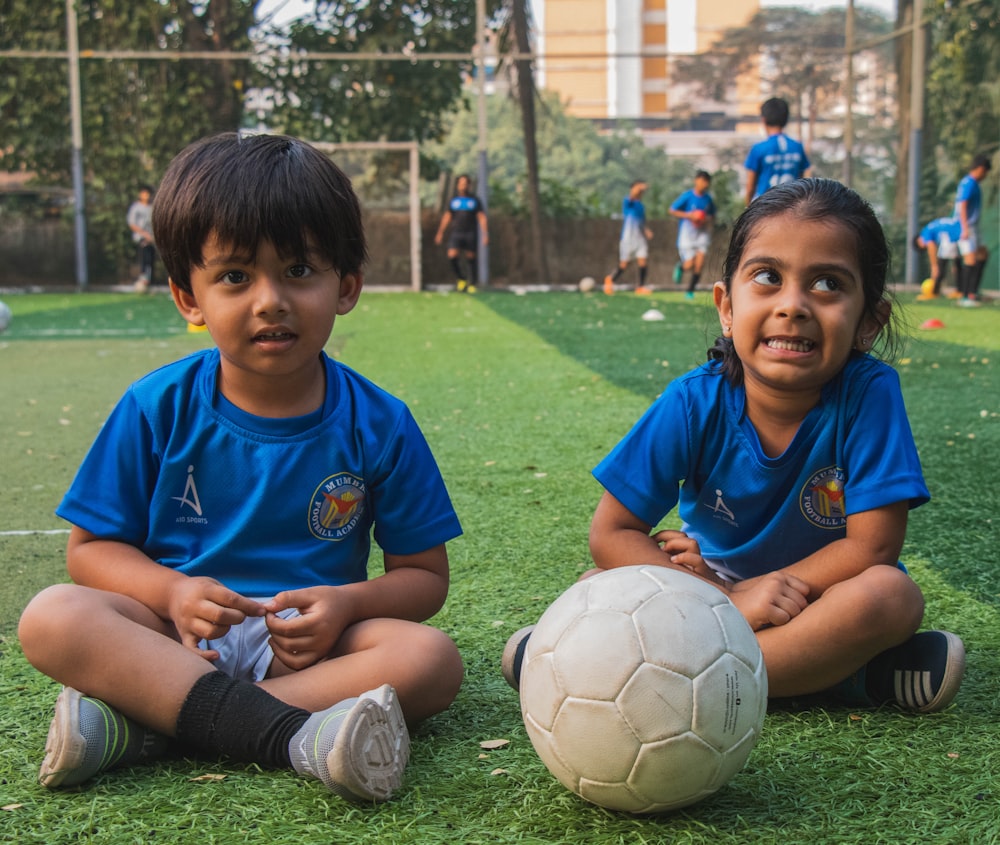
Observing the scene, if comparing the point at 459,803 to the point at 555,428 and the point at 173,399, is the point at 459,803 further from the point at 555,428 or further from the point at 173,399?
the point at 555,428

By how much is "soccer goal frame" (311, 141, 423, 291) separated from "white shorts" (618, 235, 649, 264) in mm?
2997

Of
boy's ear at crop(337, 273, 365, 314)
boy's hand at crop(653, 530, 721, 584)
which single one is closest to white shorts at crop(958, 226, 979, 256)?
boy's hand at crop(653, 530, 721, 584)

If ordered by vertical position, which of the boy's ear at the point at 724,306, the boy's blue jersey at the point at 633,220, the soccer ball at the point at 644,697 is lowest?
the soccer ball at the point at 644,697

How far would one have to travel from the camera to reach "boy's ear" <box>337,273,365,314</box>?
216 cm

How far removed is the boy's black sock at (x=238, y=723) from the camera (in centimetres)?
184

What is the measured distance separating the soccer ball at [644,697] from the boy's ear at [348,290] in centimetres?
75

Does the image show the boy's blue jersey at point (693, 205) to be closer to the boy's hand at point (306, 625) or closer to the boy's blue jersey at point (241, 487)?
the boy's blue jersey at point (241, 487)

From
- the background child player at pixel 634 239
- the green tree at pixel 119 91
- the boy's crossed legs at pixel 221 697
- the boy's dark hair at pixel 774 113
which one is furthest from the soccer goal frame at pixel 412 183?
the boy's crossed legs at pixel 221 697

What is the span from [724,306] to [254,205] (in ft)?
3.14

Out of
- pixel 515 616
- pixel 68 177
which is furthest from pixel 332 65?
pixel 515 616

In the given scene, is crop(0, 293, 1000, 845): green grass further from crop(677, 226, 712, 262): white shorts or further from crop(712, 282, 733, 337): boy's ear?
crop(677, 226, 712, 262): white shorts

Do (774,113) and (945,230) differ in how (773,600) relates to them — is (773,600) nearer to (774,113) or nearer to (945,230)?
(774,113)

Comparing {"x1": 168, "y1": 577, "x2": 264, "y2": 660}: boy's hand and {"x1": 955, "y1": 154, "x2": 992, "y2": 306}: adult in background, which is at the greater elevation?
{"x1": 955, "y1": 154, "x2": 992, "y2": 306}: adult in background

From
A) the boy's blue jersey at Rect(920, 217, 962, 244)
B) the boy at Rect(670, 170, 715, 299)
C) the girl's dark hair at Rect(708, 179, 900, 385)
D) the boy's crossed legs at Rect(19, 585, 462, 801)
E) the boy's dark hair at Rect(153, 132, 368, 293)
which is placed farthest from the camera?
the boy at Rect(670, 170, 715, 299)
